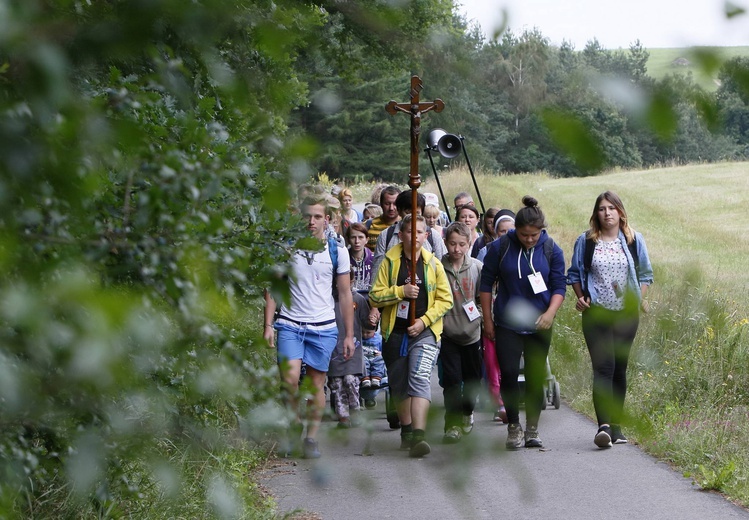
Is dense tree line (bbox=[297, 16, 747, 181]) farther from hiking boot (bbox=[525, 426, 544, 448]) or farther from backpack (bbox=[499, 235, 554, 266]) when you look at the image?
hiking boot (bbox=[525, 426, 544, 448])

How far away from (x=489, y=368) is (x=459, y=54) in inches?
336

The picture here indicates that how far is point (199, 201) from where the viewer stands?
6.37 feet

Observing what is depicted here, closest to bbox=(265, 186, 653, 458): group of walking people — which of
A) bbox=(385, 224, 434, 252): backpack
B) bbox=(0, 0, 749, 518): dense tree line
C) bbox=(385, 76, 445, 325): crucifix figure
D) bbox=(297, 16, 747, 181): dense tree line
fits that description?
bbox=(385, 224, 434, 252): backpack

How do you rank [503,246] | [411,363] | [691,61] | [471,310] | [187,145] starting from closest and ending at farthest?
[691,61], [187,145], [411,363], [503,246], [471,310]

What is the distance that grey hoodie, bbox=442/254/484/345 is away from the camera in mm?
8688

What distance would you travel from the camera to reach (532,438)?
8414 mm

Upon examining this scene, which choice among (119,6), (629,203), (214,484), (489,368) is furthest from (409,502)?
(629,203)

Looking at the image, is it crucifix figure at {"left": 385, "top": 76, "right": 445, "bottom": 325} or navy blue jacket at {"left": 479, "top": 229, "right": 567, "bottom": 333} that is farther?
navy blue jacket at {"left": 479, "top": 229, "right": 567, "bottom": 333}

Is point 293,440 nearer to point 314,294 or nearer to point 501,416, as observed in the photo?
point 314,294

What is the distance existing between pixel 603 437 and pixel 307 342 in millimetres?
2317

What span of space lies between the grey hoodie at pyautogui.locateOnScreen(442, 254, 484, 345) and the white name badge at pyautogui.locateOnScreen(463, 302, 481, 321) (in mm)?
29

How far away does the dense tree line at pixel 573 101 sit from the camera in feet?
4.05

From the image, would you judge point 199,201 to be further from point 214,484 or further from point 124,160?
point 214,484

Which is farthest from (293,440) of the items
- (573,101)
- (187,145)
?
(573,101)
